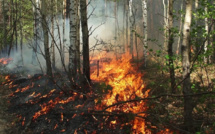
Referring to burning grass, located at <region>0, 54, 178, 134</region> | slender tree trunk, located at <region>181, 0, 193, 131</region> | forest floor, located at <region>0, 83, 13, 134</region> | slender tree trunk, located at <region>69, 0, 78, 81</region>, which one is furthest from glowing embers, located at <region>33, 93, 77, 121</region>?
slender tree trunk, located at <region>181, 0, 193, 131</region>

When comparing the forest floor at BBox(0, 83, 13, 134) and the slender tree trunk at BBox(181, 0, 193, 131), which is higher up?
the slender tree trunk at BBox(181, 0, 193, 131)

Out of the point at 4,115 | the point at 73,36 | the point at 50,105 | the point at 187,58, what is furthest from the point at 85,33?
the point at 4,115

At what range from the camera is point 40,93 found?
7090mm

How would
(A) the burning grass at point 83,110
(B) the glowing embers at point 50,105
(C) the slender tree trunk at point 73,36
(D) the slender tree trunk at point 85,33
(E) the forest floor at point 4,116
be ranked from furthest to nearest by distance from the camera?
(C) the slender tree trunk at point 73,36 → (D) the slender tree trunk at point 85,33 → (B) the glowing embers at point 50,105 → (E) the forest floor at point 4,116 → (A) the burning grass at point 83,110

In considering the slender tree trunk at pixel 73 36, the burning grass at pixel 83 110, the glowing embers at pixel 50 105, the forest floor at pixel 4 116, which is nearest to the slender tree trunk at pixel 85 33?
the slender tree trunk at pixel 73 36

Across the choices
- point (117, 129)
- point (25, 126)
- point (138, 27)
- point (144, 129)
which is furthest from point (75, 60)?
point (138, 27)

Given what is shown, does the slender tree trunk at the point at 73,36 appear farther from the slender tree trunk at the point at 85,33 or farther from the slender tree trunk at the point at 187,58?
the slender tree trunk at the point at 187,58

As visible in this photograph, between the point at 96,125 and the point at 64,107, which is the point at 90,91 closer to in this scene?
the point at 64,107

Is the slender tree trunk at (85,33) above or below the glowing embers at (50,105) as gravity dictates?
above

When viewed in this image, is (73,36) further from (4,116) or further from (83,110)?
(4,116)

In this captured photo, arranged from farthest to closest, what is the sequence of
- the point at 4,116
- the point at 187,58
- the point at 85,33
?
the point at 85,33
the point at 4,116
the point at 187,58

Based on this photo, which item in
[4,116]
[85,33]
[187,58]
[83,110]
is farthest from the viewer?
[85,33]

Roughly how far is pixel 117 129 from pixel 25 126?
10.2 ft

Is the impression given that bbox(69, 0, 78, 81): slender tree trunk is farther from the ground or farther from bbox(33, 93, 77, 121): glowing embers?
the ground
